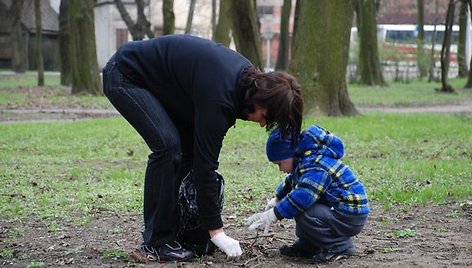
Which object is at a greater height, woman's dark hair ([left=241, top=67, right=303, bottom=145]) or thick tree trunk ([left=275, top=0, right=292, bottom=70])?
woman's dark hair ([left=241, top=67, right=303, bottom=145])

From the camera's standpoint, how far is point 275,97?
467 cm

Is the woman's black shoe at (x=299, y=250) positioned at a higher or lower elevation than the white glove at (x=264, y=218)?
lower

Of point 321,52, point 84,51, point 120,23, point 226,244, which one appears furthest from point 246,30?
point 120,23

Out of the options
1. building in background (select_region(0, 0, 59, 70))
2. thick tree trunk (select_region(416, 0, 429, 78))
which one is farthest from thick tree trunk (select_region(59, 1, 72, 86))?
building in background (select_region(0, 0, 59, 70))

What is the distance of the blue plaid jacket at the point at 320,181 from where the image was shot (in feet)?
16.3

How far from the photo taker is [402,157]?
11156mm

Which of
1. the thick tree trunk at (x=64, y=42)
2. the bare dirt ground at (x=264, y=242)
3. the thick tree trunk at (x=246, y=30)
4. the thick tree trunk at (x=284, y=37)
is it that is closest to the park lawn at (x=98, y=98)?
the thick tree trunk at (x=64, y=42)

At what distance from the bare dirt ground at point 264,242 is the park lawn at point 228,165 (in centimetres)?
28

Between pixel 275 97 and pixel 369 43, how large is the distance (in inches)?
1192

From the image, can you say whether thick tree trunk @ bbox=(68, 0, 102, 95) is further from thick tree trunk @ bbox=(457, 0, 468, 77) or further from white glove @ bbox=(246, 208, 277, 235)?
white glove @ bbox=(246, 208, 277, 235)

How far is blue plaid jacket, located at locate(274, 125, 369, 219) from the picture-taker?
495 centimetres

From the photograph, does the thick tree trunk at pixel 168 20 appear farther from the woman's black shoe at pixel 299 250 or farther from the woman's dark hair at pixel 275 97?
the woman's dark hair at pixel 275 97

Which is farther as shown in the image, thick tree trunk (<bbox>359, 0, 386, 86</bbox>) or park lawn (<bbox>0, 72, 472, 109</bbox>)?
thick tree trunk (<bbox>359, 0, 386, 86</bbox>)

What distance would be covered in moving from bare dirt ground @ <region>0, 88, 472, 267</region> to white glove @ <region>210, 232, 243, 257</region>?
130 mm
